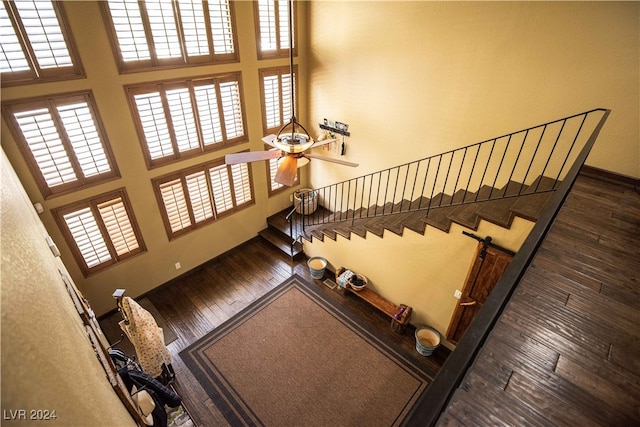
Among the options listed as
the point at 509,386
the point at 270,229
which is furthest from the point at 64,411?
the point at 270,229

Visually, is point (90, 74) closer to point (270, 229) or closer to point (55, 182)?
point (55, 182)

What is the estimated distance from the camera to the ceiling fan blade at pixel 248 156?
318 centimetres

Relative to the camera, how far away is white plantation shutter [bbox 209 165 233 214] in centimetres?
594

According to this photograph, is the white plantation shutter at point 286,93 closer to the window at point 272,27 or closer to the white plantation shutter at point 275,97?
the white plantation shutter at point 275,97

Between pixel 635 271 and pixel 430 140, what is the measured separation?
3405 mm

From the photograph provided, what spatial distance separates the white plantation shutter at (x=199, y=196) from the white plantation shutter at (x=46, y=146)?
171 cm

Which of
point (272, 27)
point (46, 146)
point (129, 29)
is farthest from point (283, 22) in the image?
point (46, 146)

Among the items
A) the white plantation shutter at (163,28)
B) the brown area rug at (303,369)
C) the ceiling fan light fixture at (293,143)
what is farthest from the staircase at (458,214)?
the white plantation shutter at (163,28)

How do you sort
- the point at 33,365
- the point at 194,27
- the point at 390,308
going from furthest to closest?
the point at 390,308
the point at 194,27
the point at 33,365

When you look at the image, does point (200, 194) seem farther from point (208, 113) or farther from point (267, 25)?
point (267, 25)

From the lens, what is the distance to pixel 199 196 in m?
A: 5.89

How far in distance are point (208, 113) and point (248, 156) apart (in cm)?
272

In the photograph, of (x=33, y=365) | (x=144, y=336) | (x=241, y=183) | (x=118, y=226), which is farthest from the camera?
(x=241, y=183)

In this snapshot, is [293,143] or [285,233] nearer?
[293,143]
